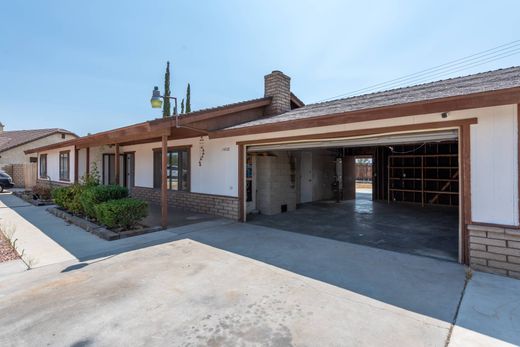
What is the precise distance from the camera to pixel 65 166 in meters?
15.7

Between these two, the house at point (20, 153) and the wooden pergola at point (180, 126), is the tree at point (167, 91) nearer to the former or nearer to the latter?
the house at point (20, 153)

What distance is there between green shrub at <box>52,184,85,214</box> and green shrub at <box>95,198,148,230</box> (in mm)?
1915

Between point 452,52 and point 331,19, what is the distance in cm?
639

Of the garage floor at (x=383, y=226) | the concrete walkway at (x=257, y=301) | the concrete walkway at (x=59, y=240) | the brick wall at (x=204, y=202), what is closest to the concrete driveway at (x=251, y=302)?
the concrete walkway at (x=257, y=301)

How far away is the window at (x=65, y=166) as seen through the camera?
1539cm

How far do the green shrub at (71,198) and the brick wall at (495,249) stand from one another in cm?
972

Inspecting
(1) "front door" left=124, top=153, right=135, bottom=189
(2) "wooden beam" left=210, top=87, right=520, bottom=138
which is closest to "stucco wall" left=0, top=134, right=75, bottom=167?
(1) "front door" left=124, top=153, right=135, bottom=189

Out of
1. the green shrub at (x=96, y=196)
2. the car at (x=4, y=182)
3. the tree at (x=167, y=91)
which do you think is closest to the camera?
the green shrub at (x=96, y=196)

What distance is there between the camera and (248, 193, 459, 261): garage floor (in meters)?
5.80

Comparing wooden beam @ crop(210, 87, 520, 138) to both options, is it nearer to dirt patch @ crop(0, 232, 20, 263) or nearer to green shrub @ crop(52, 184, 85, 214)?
dirt patch @ crop(0, 232, 20, 263)

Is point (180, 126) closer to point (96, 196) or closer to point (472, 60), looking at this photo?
point (96, 196)

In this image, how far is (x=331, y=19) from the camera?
8680 millimetres

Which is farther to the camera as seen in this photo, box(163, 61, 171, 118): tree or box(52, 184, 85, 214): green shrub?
box(163, 61, 171, 118): tree

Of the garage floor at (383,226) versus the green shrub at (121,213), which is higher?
the green shrub at (121,213)
